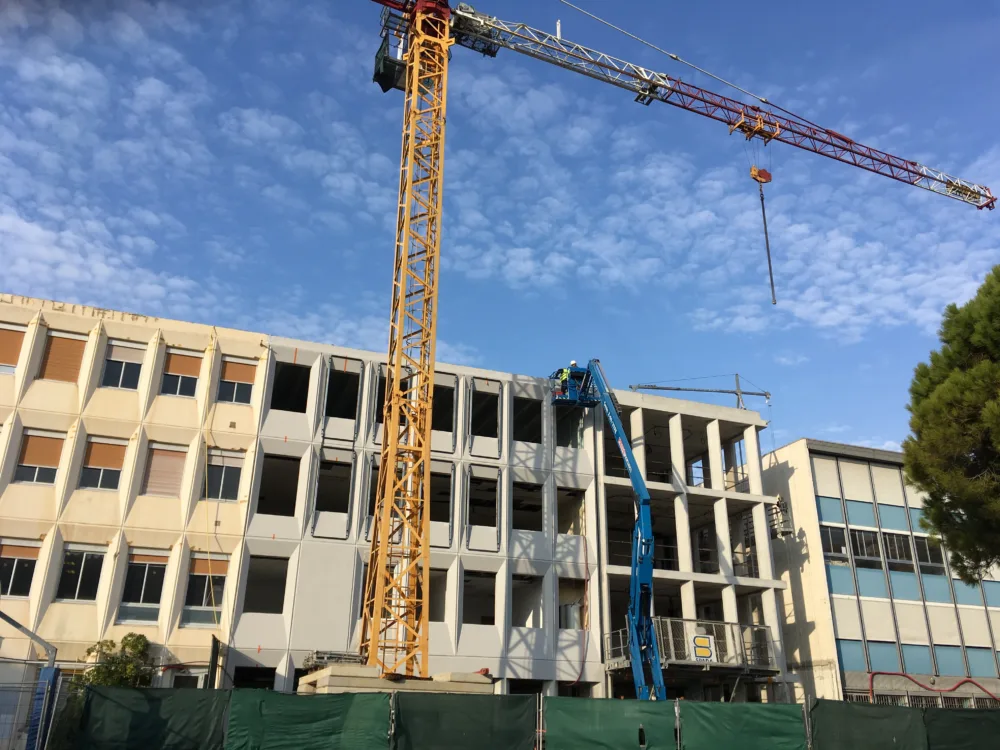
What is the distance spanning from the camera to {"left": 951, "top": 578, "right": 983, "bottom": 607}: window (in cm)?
4247

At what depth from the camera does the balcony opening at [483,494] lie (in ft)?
119

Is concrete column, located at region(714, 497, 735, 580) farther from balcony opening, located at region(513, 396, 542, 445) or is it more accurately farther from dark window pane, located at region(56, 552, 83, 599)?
dark window pane, located at region(56, 552, 83, 599)

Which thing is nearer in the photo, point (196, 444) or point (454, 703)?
point (454, 703)

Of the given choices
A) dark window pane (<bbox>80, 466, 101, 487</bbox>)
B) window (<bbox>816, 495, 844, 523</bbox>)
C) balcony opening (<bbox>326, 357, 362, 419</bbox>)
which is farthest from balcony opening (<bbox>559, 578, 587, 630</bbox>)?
dark window pane (<bbox>80, 466, 101, 487</bbox>)

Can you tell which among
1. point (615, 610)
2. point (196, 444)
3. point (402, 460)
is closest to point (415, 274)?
point (402, 460)

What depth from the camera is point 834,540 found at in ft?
135

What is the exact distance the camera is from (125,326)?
33.1 metres

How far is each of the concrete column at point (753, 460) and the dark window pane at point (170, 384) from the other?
26776 millimetres

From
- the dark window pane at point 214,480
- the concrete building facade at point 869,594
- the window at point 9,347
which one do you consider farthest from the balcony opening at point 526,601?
the window at point 9,347

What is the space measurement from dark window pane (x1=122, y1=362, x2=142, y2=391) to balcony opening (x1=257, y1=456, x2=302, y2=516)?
5783 millimetres

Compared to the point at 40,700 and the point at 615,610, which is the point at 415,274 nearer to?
the point at 615,610

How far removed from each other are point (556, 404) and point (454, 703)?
839 inches

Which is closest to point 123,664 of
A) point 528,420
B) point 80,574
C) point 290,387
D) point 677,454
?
point 80,574

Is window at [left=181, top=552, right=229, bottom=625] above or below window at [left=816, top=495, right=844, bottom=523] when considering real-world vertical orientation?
below
